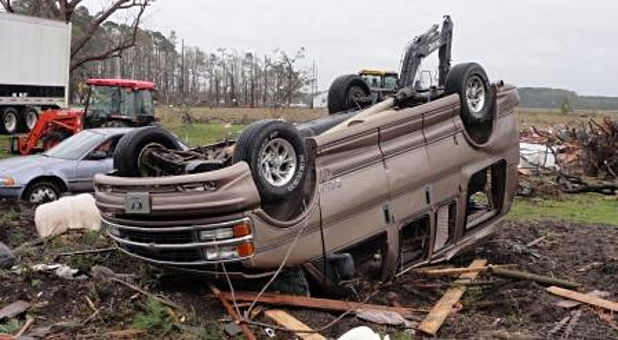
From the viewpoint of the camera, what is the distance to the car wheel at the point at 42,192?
12.3 metres

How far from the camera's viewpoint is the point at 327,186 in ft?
20.3

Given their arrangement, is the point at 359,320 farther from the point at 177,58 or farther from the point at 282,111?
the point at 177,58

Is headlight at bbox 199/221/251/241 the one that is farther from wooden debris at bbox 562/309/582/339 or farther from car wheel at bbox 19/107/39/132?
car wheel at bbox 19/107/39/132

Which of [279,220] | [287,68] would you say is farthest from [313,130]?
[287,68]

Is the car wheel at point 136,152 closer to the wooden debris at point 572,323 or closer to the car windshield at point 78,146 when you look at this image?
the wooden debris at point 572,323

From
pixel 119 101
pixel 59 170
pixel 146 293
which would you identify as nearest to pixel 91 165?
pixel 59 170

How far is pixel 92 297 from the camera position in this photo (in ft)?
19.6

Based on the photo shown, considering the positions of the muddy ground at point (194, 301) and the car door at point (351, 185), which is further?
the car door at point (351, 185)

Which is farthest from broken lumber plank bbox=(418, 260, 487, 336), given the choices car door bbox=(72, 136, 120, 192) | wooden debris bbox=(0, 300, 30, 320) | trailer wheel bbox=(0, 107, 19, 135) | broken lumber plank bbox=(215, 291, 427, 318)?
trailer wheel bbox=(0, 107, 19, 135)

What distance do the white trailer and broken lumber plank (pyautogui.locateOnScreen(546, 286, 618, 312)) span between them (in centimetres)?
2588

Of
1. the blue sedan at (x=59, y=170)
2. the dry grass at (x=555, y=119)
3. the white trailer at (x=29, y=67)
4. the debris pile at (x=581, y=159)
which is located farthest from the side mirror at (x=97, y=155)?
the white trailer at (x=29, y=67)

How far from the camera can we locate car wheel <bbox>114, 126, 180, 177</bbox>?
624cm

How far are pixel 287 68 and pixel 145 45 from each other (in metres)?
27.6

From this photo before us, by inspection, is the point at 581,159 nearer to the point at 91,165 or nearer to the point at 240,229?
the point at 91,165
